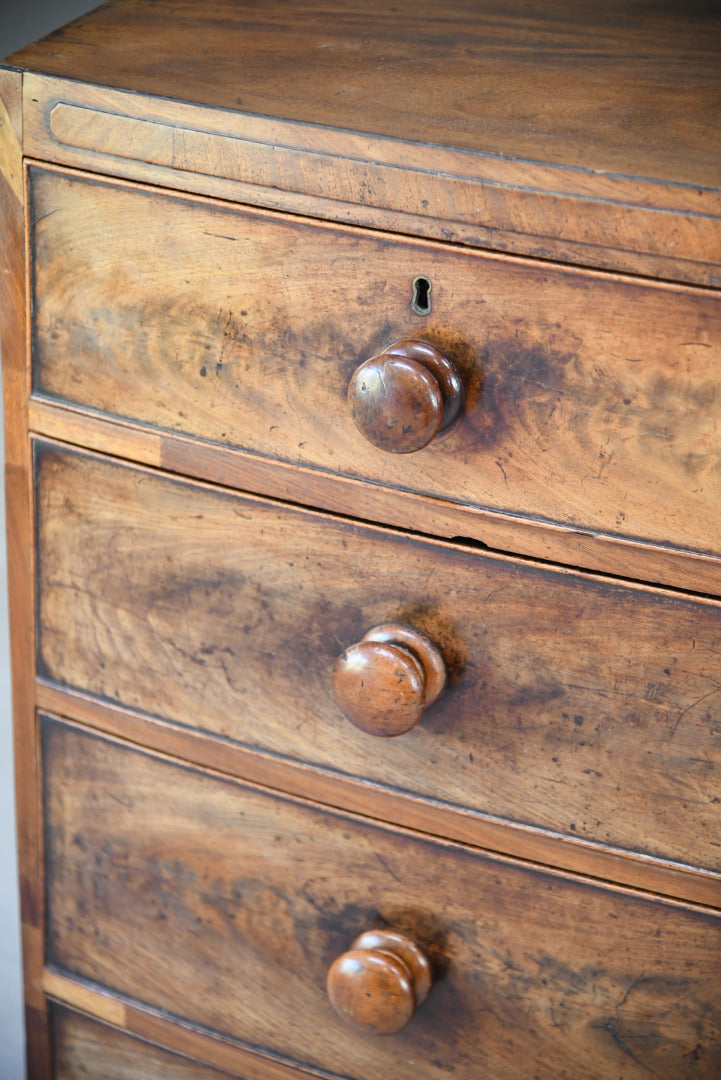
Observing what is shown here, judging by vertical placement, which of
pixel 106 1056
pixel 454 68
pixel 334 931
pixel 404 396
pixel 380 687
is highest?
pixel 454 68

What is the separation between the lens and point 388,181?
550 millimetres

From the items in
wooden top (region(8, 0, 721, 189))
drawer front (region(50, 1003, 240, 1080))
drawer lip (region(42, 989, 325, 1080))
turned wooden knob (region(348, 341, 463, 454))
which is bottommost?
drawer front (region(50, 1003, 240, 1080))

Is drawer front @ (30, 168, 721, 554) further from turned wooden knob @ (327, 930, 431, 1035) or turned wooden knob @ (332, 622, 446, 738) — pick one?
turned wooden knob @ (327, 930, 431, 1035)

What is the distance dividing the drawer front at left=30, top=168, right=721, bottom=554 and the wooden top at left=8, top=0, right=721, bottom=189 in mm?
57

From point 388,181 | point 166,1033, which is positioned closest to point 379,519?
point 388,181

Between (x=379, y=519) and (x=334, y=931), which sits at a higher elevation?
(x=379, y=519)

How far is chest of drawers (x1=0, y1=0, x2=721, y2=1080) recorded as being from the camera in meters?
0.55

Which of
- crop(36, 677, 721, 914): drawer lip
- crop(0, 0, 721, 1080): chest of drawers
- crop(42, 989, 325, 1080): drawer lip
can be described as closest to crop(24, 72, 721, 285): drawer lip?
crop(0, 0, 721, 1080): chest of drawers

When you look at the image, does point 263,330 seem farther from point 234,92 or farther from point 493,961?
point 493,961

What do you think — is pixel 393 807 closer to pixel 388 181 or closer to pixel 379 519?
pixel 379 519

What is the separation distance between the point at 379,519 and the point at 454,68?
0.26 metres

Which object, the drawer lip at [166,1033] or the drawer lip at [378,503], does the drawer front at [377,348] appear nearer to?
the drawer lip at [378,503]

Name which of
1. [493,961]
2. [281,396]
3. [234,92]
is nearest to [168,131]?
[234,92]

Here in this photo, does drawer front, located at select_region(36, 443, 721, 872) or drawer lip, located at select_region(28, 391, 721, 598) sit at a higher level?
drawer lip, located at select_region(28, 391, 721, 598)
